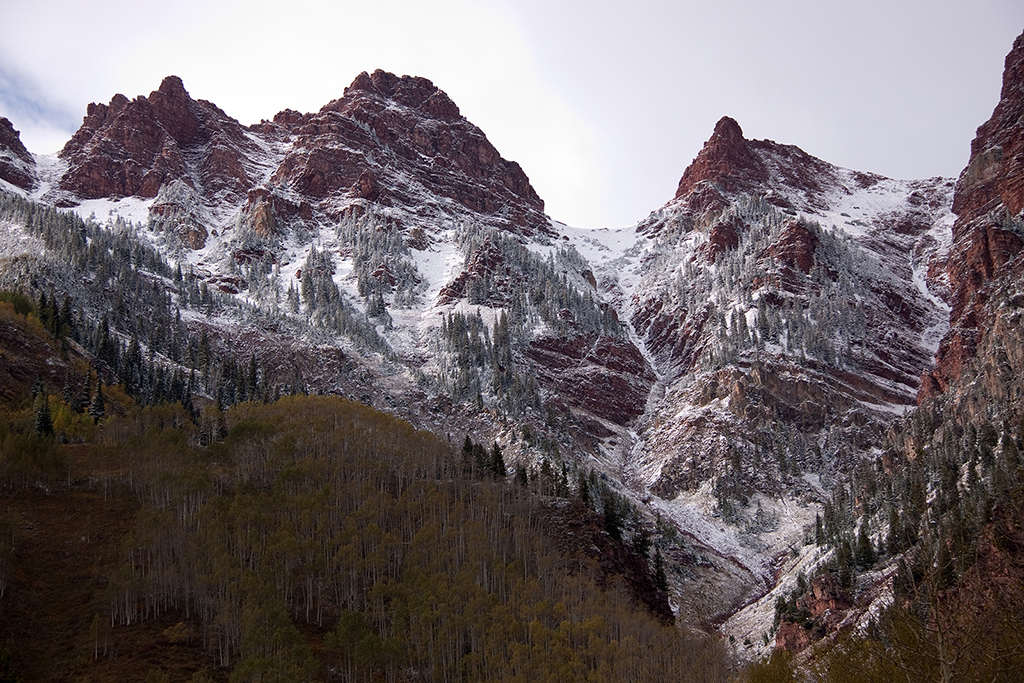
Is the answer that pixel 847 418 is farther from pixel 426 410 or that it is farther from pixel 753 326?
pixel 426 410

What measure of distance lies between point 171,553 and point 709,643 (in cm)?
5459

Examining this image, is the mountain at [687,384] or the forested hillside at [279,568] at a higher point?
the mountain at [687,384]

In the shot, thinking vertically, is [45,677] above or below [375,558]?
below

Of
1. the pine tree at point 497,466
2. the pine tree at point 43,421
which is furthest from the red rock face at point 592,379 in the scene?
the pine tree at point 43,421

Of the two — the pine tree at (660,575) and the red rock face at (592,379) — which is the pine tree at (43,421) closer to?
the pine tree at (660,575)

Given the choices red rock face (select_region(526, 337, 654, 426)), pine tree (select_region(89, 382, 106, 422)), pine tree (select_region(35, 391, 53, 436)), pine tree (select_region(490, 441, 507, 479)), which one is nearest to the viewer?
pine tree (select_region(35, 391, 53, 436))

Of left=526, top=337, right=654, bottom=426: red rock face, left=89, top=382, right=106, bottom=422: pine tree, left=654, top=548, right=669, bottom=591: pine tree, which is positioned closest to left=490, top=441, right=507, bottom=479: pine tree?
left=654, top=548, right=669, bottom=591: pine tree

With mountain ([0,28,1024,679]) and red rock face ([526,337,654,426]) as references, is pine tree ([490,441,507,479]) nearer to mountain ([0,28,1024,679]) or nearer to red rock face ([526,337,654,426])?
mountain ([0,28,1024,679])

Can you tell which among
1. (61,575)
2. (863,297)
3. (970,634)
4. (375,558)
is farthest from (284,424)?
(863,297)

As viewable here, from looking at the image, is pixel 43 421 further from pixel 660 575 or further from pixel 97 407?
pixel 660 575

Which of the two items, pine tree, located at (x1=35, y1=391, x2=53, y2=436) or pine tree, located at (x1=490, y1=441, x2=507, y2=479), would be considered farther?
pine tree, located at (x1=490, y1=441, x2=507, y2=479)

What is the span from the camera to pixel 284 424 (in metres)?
103

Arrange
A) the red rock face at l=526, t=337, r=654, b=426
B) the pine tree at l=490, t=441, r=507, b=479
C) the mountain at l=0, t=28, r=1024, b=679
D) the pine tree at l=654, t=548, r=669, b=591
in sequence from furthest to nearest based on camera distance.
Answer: the red rock face at l=526, t=337, r=654, b=426 → the mountain at l=0, t=28, r=1024, b=679 → the pine tree at l=490, t=441, r=507, b=479 → the pine tree at l=654, t=548, r=669, b=591

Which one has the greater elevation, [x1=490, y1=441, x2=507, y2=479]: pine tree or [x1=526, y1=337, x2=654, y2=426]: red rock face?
[x1=526, y1=337, x2=654, y2=426]: red rock face
